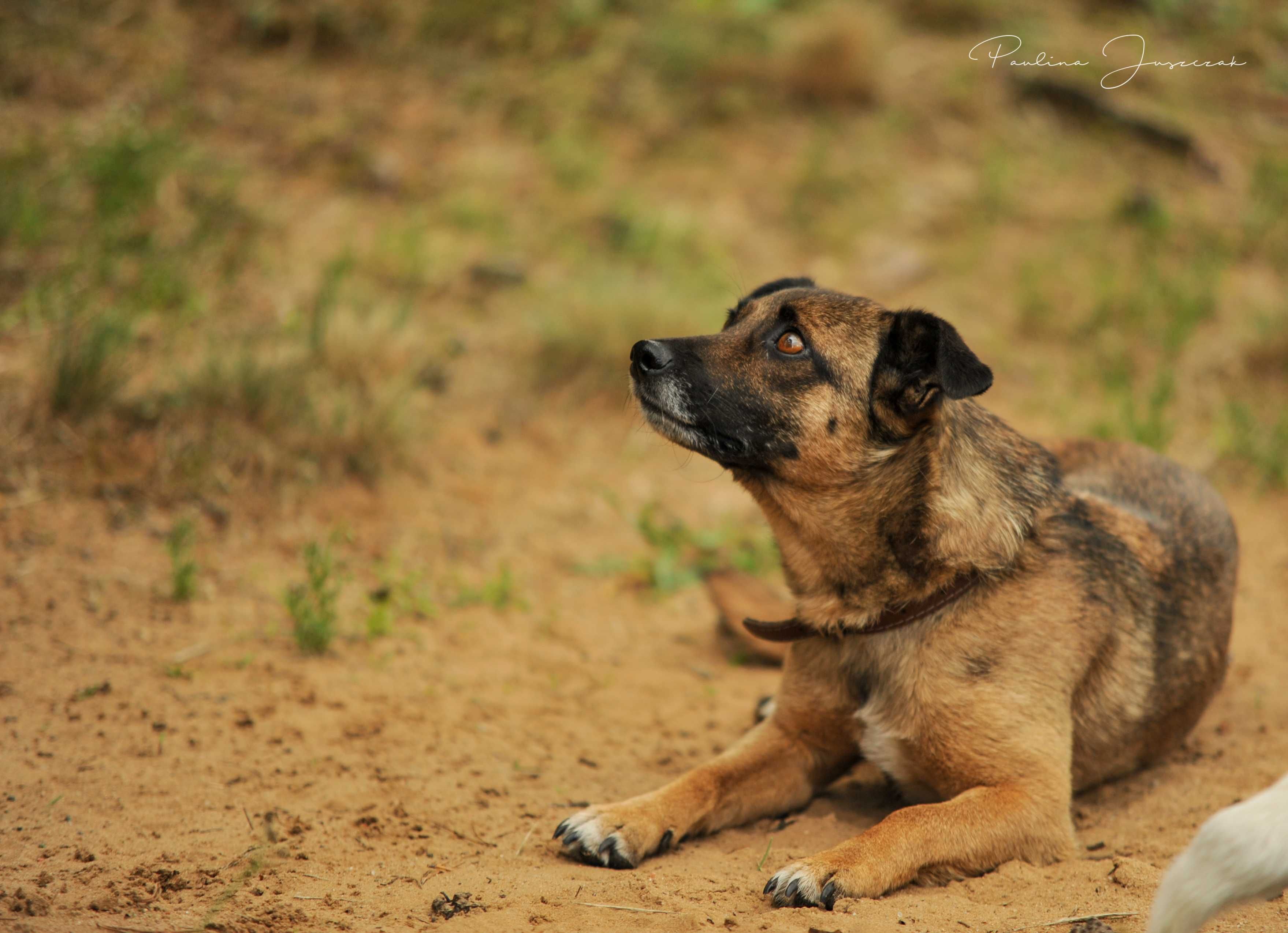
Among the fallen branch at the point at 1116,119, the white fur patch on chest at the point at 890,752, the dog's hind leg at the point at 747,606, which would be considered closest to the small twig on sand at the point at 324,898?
the white fur patch on chest at the point at 890,752

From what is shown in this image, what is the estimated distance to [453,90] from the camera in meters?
9.62

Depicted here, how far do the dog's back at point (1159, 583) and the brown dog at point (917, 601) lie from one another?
0.01 m

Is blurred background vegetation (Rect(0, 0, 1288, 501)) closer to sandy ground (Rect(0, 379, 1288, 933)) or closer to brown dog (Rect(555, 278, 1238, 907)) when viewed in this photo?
sandy ground (Rect(0, 379, 1288, 933))

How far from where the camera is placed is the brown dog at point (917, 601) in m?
3.59

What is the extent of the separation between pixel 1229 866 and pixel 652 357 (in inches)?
94.3

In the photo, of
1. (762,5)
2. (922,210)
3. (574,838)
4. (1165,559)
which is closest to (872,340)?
(1165,559)

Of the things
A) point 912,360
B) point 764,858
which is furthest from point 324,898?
point 912,360

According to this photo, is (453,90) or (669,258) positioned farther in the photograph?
(453,90)

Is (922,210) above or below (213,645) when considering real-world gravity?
above

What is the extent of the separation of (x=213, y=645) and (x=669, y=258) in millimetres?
4917

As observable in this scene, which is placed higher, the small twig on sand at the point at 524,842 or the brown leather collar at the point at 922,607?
the brown leather collar at the point at 922,607

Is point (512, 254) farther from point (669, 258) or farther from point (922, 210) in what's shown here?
point (922, 210)

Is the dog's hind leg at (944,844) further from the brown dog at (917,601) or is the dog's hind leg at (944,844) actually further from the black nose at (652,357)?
the black nose at (652,357)

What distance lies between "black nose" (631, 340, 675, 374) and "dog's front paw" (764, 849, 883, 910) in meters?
1.77
